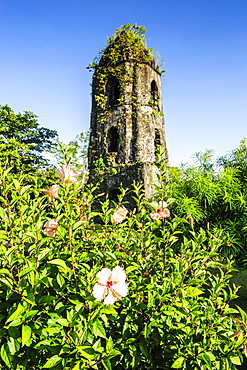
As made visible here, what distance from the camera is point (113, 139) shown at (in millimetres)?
12633

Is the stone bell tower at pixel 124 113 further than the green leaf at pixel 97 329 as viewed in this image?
Yes

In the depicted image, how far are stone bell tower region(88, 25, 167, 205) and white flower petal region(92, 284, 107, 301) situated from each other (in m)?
9.89

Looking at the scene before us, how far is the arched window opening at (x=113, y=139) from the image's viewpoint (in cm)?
1245

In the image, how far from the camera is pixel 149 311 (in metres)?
1.46

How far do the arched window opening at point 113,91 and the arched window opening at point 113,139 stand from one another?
145 centimetres

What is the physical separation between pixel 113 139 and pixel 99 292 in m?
11.8

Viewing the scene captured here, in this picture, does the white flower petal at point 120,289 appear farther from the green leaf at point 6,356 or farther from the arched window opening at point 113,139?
the arched window opening at point 113,139

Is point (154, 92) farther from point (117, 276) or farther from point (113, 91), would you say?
point (117, 276)

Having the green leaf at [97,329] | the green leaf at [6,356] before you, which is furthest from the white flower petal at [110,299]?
the green leaf at [6,356]

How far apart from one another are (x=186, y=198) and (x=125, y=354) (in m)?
3.71

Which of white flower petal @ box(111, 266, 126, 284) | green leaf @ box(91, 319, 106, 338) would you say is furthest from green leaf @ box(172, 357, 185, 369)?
white flower petal @ box(111, 266, 126, 284)

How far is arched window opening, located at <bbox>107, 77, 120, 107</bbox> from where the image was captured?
12871 millimetres

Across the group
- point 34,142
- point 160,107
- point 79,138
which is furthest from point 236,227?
point 79,138

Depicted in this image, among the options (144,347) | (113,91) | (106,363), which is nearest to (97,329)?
(106,363)
